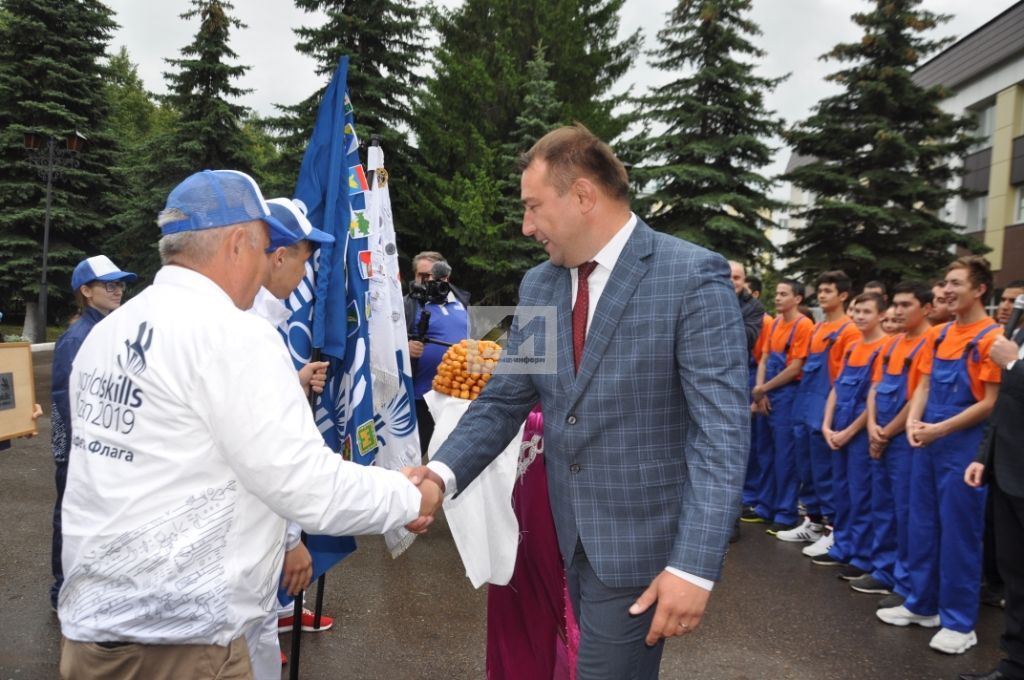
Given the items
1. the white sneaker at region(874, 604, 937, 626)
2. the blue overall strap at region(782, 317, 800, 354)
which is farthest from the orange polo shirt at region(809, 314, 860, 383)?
the white sneaker at region(874, 604, 937, 626)

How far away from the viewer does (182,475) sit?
1.68 meters

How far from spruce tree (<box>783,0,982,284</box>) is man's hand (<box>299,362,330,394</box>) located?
62.5 feet

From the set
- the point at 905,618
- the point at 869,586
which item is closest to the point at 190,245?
the point at 905,618

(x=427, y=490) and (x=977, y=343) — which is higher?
(x=977, y=343)

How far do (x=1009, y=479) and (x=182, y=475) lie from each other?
3.94 m

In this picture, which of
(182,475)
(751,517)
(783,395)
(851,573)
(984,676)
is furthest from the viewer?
(751,517)

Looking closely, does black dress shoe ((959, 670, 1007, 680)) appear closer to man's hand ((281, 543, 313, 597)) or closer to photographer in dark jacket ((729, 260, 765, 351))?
photographer in dark jacket ((729, 260, 765, 351))

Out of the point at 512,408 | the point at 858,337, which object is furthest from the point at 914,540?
the point at 512,408

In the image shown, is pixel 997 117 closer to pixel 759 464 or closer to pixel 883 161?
pixel 883 161

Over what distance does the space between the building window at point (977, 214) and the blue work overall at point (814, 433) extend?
22801mm

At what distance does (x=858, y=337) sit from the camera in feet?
20.1

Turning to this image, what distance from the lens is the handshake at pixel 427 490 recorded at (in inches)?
92.1

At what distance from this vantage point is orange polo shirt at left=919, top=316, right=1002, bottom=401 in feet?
13.7

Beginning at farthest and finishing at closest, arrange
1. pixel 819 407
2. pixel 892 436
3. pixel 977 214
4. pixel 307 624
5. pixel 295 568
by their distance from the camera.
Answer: pixel 977 214
pixel 819 407
pixel 892 436
pixel 307 624
pixel 295 568
